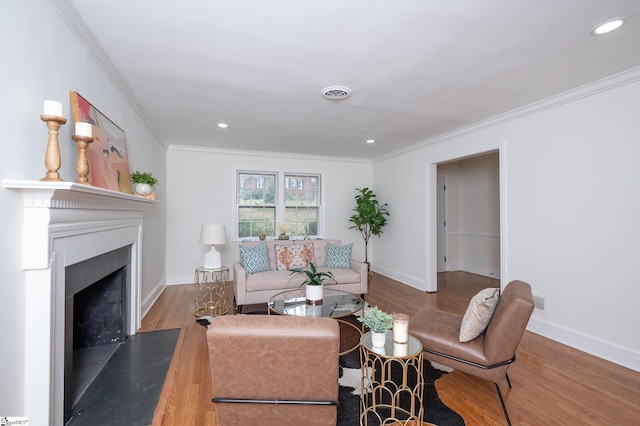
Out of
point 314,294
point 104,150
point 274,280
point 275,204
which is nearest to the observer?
point 104,150

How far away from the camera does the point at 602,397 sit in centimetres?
210

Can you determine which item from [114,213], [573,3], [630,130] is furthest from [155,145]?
[630,130]

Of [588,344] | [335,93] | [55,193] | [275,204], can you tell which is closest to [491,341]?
[588,344]

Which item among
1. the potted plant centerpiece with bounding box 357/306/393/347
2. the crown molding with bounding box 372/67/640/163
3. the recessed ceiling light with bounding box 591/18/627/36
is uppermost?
the recessed ceiling light with bounding box 591/18/627/36

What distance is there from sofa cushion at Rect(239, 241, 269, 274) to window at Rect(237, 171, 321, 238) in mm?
1581

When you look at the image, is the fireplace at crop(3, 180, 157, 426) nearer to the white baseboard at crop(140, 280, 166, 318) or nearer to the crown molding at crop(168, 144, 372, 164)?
the white baseboard at crop(140, 280, 166, 318)

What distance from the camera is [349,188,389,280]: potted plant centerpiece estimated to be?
5.96 meters

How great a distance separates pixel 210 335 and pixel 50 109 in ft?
4.40

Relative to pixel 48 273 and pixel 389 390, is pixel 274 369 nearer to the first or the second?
pixel 389 390

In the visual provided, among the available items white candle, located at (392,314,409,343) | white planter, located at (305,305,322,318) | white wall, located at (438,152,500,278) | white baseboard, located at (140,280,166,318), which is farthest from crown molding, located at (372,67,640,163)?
white baseboard, located at (140,280,166,318)

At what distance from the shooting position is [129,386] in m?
2.20

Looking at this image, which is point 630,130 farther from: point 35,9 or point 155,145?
point 155,145

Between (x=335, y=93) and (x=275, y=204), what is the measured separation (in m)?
3.33

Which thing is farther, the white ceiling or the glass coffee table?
the glass coffee table
